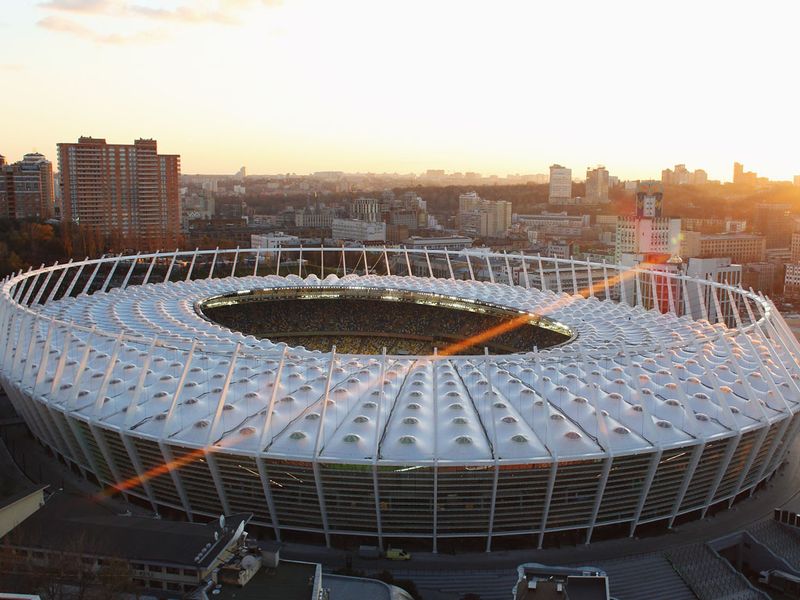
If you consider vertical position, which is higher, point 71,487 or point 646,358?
point 646,358

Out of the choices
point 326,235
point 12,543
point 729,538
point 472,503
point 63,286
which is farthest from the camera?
point 326,235

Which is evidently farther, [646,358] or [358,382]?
[646,358]

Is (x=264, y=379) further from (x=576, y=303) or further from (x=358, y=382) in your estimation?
(x=576, y=303)

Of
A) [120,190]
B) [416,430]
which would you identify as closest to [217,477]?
[416,430]

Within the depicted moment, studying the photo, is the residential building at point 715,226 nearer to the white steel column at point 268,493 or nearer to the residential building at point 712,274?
the residential building at point 712,274

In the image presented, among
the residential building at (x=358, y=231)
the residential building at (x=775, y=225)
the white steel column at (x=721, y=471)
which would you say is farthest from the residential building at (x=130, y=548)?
the residential building at (x=775, y=225)

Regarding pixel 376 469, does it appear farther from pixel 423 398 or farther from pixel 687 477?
pixel 687 477

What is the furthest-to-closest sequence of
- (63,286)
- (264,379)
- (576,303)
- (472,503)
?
(63,286) → (576,303) → (264,379) → (472,503)

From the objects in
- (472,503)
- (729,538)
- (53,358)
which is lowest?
(729,538)

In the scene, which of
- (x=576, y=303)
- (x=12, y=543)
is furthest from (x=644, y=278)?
(x=12, y=543)
